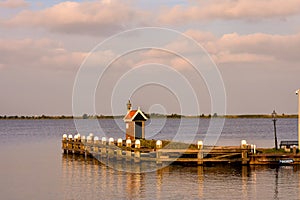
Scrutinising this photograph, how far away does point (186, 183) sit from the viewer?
37.2 metres

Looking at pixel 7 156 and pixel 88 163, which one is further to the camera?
pixel 7 156

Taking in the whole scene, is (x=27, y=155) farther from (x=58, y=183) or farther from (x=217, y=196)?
(x=217, y=196)

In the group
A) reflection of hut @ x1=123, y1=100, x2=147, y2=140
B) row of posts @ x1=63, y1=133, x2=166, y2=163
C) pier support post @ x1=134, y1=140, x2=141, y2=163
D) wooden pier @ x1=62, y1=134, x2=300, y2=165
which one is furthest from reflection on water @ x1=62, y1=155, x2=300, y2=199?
reflection of hut @ x1=123, y1=100, x2=147, y2=140

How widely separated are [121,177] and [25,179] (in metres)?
6.58

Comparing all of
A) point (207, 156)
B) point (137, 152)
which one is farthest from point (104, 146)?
point (207, 156)

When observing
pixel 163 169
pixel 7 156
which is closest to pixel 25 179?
pixel 163 169

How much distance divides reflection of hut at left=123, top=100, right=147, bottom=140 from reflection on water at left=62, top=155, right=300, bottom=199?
760 cm

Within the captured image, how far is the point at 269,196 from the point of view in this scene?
32.7 metres

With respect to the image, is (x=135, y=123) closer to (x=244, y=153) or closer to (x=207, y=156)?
(x=207, y=156)

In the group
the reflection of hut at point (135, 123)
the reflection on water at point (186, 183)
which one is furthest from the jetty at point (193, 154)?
the reflection of hut at point (135, 123)

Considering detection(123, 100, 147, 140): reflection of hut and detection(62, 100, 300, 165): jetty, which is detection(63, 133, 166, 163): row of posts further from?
detection(123, 100, 147, 140): reflection of hut

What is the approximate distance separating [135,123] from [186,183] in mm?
16997

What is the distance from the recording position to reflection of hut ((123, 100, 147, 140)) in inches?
2089

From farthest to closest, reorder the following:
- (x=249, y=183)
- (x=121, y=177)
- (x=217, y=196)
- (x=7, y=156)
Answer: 1. (x=7, y=156)
2. (x=121, y=177)
3. (x=249, y=183)
4. (x=217, y=196)
